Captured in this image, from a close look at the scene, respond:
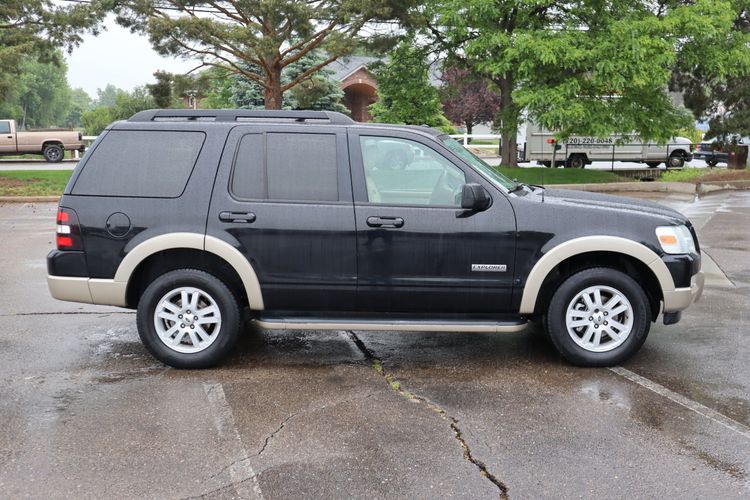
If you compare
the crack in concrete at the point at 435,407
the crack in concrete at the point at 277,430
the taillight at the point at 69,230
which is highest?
the taillight at the point at 69,230

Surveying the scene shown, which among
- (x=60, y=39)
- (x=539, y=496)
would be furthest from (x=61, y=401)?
(x=60, y=39)

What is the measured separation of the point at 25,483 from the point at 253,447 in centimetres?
114

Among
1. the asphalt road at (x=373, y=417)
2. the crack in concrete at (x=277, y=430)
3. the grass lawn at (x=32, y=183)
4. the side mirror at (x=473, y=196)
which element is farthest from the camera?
the grass lawn at (x=32, y=183)

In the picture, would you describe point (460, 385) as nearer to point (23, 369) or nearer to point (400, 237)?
point (400, 237)

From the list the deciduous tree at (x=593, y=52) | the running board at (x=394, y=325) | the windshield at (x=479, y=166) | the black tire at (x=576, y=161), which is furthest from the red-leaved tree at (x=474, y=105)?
the running board at (x=394, y=325)

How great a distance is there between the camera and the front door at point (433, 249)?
535cm

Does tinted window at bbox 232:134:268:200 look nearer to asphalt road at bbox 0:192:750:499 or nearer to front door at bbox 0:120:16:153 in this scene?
asphalt road at bbox 0:192:750:499

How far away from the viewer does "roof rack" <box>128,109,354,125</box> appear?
18.7 ft

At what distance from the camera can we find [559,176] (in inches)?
902

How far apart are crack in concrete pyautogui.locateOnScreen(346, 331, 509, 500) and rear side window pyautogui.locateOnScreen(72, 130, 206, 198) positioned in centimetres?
194

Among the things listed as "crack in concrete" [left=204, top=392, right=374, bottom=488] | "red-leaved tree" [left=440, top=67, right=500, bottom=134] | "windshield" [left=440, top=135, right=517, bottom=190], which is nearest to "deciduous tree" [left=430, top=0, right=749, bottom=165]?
"windshield" [left=440, top=135, right=517, bottom=190]

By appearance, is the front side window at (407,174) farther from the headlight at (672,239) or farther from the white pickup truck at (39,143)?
the white pickup truck at (39,143)

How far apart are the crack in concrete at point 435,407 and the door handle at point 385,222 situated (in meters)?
1.08

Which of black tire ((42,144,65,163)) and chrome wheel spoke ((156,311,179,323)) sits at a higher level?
black tire ((42,144,65,163))
